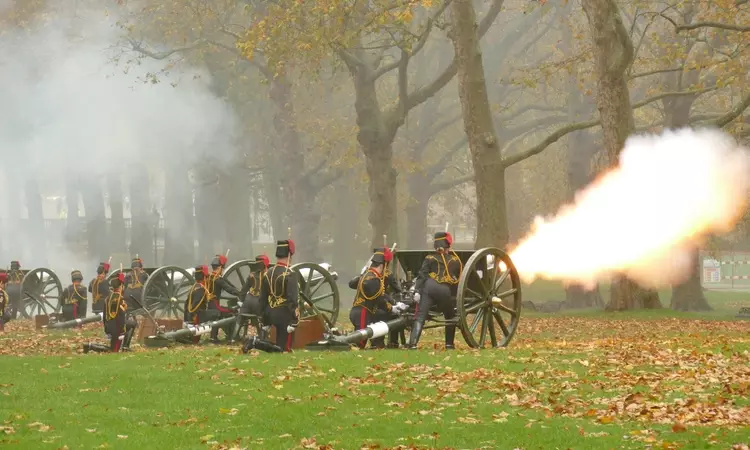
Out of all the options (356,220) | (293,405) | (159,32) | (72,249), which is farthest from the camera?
(72,249)

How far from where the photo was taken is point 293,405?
45.2ft

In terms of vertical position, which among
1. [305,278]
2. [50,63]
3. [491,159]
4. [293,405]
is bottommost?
[293,405]

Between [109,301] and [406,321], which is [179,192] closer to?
[109,301]

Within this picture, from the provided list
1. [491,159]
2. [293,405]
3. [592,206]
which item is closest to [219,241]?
[491,159]

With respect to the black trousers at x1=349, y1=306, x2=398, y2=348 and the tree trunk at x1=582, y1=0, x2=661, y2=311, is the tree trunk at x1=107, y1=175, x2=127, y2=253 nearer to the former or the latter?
the tree trunk at x1=582, y1=0, x2=661, y2=311

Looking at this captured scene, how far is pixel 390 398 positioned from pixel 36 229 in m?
61.0

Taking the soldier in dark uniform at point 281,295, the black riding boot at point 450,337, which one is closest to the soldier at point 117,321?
the soldier in dark uniform at point 281,295

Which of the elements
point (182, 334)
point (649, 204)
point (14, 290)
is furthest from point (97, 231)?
Result: point (182, 334)

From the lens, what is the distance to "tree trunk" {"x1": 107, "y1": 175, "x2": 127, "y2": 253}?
59856 millimetres

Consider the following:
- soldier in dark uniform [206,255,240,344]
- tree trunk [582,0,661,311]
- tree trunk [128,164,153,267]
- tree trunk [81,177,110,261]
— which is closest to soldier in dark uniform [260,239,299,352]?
soldier in dark uniform [206,255,240,344]

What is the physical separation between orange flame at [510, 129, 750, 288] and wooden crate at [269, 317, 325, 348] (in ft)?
23.9

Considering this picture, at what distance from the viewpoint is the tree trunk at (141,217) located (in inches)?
2308

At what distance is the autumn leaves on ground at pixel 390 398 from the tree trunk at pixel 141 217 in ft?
127

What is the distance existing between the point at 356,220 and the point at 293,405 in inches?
1825
